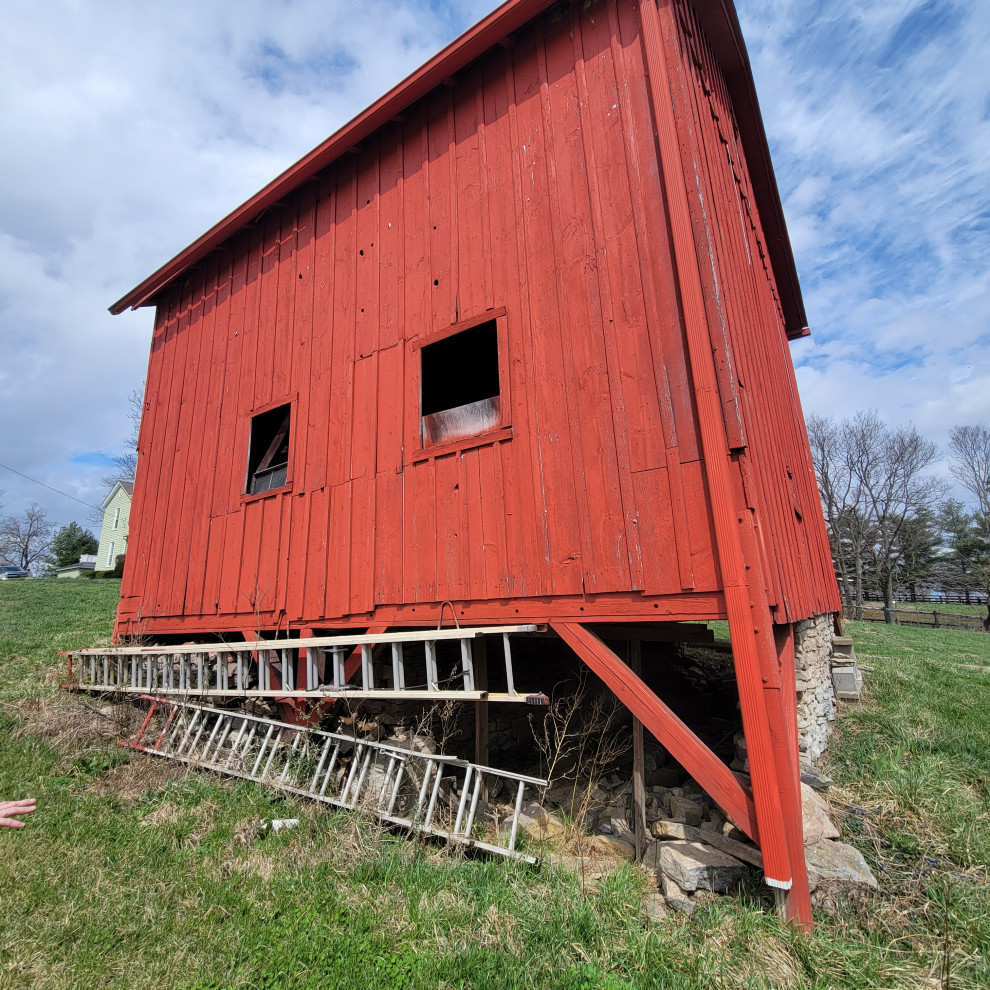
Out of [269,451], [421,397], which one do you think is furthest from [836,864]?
[269,451]

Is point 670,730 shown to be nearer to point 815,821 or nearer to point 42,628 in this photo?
point 815,821

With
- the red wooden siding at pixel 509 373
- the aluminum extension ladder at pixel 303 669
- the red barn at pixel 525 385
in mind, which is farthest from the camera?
the aluminum extension ladder at pixel 303 669

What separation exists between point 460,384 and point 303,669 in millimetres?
3915

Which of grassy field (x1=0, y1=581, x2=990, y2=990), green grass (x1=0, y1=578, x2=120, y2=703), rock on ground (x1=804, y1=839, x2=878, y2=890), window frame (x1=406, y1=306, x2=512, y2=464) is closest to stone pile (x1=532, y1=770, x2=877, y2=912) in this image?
rock on ground (x1=804, y1=839, x2=878, y2=890)

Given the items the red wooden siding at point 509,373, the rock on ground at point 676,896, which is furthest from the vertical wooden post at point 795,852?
the red wooden siding at point 509,373

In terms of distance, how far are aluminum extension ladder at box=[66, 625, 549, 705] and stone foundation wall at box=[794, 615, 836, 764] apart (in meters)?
2.83

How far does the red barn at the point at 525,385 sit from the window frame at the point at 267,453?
3 cm

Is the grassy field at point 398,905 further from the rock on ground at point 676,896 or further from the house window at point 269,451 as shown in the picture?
the house window at point 269,451

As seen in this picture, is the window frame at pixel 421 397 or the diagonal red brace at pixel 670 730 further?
the window frame at pixel 421 397

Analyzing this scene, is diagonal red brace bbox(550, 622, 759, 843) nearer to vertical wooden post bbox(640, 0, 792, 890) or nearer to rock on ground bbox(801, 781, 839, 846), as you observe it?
vertical wooden post bbox(640, 0, 792, 890)

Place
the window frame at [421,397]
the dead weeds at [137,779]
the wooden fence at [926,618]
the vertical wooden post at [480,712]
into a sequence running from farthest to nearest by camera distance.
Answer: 1. the wooden fence at [926,618]
2. the vertical wooden post at [480,712]
3. the dead weeds at [137,779]
4. the window frame at [421,397]

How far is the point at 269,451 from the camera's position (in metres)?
7.23

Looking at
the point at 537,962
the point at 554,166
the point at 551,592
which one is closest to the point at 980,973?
the point at 537,962

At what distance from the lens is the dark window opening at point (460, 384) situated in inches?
208
